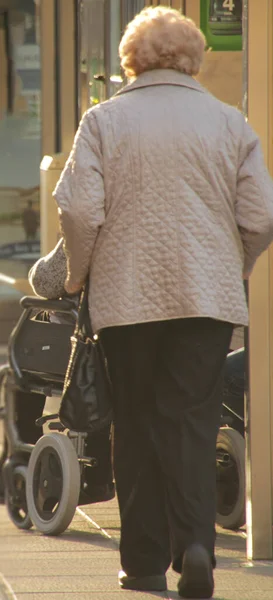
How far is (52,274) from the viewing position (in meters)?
4.10

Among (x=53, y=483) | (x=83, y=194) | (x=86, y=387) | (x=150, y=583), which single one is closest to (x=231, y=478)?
(x=53, y=483)

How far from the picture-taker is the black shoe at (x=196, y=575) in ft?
12.1

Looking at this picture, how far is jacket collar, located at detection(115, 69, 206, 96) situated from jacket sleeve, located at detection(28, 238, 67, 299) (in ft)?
1.69

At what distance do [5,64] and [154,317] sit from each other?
10675mm

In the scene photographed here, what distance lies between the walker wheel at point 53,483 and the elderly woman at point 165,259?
3.77 feet

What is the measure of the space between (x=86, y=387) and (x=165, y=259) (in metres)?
0.40

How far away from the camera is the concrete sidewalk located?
3.93 meters

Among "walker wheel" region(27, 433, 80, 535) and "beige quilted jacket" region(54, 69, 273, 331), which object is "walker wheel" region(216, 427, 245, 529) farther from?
"beige quilted jacket" region(54, 69, 273, 331)

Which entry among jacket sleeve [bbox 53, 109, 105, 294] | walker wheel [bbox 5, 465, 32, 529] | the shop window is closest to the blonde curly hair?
jacket sleeve [bbox 53, 109, 105, 294]

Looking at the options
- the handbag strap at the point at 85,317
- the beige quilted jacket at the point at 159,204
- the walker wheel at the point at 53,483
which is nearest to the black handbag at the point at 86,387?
the handbag strap at the point at 85,317

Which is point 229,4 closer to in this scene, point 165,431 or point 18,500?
point 18,500

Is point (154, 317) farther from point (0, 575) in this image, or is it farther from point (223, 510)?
point (223, 510)

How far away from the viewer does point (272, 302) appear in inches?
175

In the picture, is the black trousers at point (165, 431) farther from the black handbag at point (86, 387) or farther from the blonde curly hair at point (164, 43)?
the blonde curly hair at point (164, 43)
